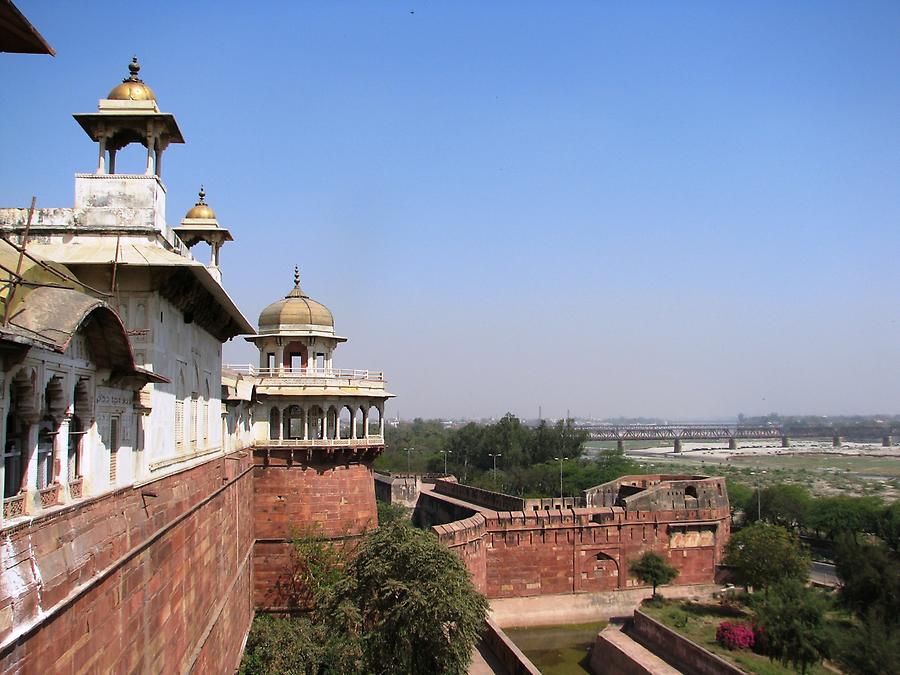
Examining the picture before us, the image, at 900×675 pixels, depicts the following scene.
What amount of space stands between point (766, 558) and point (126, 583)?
2517 centimetres

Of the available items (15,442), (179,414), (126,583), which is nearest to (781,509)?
(179,414)

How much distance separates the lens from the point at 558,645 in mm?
24641

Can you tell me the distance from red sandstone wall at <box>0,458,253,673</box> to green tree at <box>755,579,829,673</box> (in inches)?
582

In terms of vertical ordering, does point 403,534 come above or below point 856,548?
above

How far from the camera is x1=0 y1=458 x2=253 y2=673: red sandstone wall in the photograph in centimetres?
460

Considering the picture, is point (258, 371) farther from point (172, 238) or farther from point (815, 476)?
point (815, 476)

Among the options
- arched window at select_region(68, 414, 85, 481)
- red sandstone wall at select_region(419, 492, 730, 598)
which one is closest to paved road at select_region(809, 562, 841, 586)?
red sandstone wall at select_region(419, 492, 730, 598)

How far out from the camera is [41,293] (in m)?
5.12

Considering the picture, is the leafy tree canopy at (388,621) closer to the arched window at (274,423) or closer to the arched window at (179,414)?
the arched window at (274,423)

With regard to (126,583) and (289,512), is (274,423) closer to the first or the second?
(289,512)

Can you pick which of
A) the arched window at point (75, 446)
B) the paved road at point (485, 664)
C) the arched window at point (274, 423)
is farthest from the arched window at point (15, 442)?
the arched window at point (274, 423)

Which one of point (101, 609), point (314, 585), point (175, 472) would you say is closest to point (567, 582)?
point (314, 585)

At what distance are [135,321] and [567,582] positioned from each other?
22541 mm

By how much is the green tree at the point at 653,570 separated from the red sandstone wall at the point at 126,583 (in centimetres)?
1897
